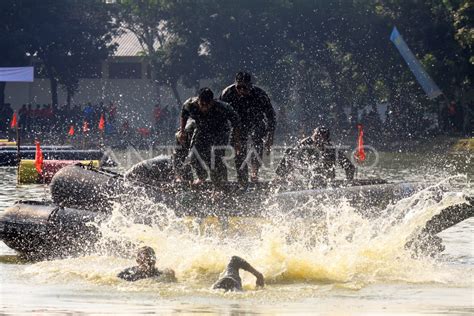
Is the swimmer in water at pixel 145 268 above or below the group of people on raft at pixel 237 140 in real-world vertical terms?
below

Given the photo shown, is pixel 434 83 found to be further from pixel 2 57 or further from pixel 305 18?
pixel 2 57

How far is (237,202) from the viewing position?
722 inches

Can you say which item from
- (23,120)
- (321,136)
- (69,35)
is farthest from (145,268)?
(69,35)

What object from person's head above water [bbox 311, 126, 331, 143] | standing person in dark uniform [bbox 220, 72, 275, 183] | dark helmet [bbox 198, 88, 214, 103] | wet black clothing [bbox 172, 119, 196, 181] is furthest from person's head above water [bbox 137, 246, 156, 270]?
person's head above water [bbox 311, 126, 331, 143]

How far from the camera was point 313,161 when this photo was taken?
20.6 meters

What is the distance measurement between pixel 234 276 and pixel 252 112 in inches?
191

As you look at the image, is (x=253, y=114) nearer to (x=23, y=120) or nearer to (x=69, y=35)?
(x=23, y=120)

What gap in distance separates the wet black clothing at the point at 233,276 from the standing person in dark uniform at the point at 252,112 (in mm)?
4128

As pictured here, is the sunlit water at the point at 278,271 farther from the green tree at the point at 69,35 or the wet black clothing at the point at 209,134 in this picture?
the green tree at the point at 69,35

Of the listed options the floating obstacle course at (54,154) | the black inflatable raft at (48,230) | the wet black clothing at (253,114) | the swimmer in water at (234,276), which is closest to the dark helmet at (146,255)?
the swimmer in water at (234,276)

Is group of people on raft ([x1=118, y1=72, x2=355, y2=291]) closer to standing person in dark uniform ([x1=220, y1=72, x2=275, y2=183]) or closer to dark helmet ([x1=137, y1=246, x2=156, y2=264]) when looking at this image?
standing person in dark uniform ([x1=220, y1=72, x2=275, y2=183])

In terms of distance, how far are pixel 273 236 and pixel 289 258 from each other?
350mm

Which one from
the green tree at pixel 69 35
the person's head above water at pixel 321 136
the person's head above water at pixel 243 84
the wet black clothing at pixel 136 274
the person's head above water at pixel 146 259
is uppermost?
the green tree at pixel 69 35

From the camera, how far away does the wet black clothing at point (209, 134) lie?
1898cm
